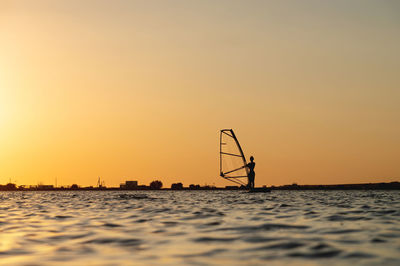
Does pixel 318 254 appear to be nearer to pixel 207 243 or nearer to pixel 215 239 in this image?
pixel 207 243

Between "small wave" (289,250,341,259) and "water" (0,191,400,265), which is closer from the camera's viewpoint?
"water" (0,191,400,265)

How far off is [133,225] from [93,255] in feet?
23.1

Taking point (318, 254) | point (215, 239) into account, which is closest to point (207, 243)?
point (215, 239)

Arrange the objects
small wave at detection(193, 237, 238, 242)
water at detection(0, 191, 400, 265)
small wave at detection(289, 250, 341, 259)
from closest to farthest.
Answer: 1. water at detection(0, 191, 400, 265)
2. small wave at detection(289, 250, 341, 259)
3. small wave at detection(193, 237, 238, 242)

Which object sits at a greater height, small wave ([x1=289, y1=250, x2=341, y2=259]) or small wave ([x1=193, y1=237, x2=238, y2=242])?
small wave ([x1=193, y1=237, x2=238, y2=242])

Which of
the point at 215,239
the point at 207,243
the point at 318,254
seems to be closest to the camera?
the point at 318,254

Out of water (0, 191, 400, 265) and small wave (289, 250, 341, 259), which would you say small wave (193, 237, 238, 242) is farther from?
small wave (289, 250, 341, 259)

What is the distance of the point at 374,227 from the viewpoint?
1628 centimetres

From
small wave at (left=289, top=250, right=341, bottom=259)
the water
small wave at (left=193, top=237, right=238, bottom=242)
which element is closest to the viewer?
the water

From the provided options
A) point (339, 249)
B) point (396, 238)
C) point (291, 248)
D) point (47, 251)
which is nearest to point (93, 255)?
point (47, 251)

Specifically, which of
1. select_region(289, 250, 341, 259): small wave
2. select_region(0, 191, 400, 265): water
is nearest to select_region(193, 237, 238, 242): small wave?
select_region(0, 191, 400, 265): water

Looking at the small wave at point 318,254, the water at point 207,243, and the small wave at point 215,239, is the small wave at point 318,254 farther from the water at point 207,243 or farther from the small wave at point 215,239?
the small wave at point 215,239

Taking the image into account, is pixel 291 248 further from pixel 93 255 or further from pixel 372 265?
pixel 93 255

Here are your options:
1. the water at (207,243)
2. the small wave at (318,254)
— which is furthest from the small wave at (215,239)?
the small wave at (318,254)
